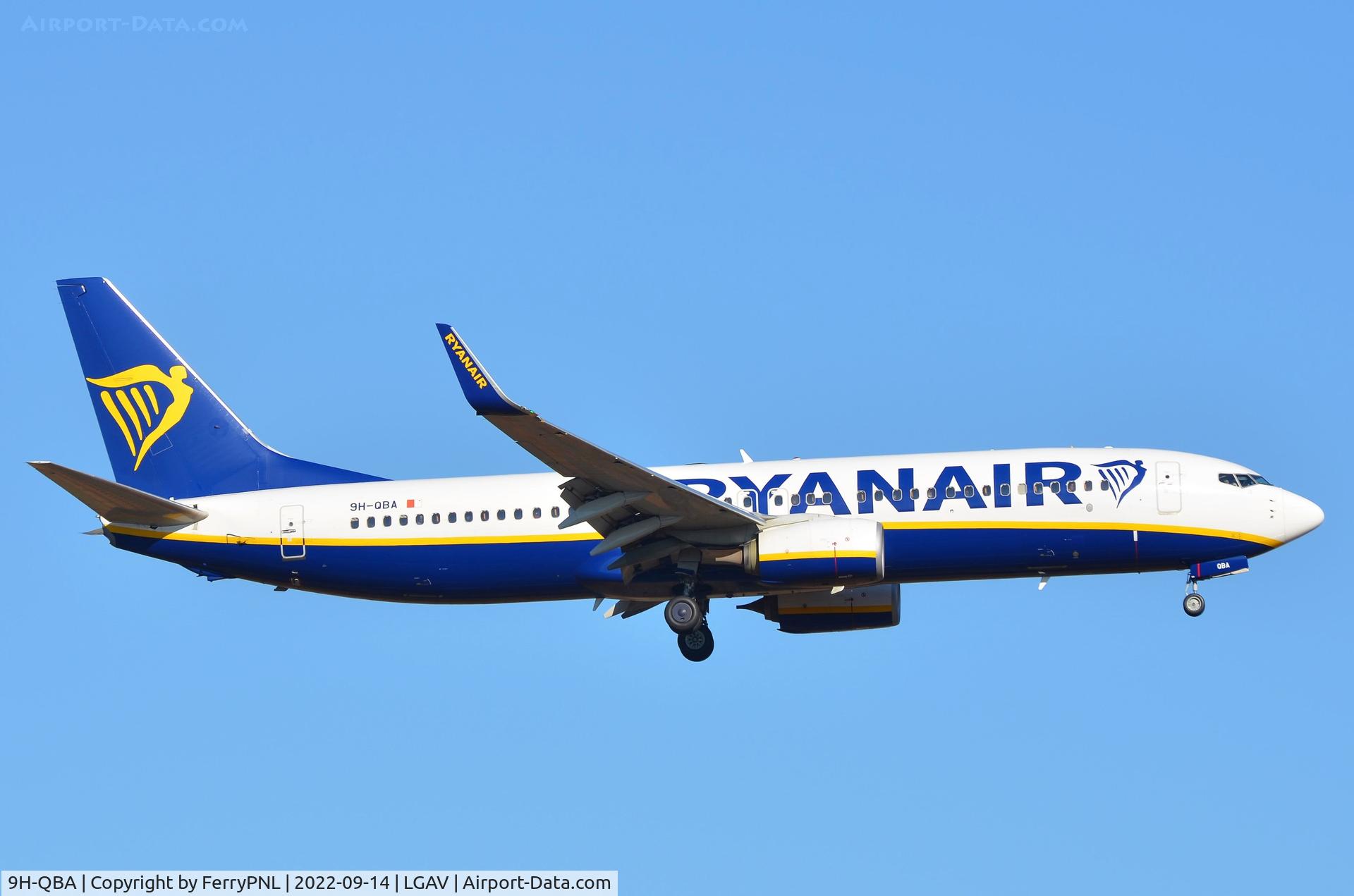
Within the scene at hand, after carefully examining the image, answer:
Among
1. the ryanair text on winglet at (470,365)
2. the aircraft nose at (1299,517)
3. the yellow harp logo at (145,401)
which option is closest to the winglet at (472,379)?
the ryanair text on winglet at (470,365)

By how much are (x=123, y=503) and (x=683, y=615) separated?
42.5ft

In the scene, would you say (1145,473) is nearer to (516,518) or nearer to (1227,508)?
(1227,508)

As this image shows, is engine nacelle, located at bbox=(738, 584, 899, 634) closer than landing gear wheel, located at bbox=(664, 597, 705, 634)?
No

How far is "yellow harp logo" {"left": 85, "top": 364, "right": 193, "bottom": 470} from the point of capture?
4553 centimetres

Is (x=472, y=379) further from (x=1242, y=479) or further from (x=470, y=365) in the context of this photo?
(x=1242, y=479)

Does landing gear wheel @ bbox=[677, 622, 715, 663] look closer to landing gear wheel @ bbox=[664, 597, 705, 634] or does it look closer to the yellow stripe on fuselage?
landing gear wheel @ bbox=[664, 597, 705, 634]

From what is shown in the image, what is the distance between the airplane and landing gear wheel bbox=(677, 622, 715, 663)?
5 centimetres

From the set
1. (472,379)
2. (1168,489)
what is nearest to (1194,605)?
(1168,489)

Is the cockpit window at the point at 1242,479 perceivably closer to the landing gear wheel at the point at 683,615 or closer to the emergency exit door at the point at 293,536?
the landing gear wheel at the point at 683,615

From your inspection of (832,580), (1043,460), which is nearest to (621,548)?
(832,580)

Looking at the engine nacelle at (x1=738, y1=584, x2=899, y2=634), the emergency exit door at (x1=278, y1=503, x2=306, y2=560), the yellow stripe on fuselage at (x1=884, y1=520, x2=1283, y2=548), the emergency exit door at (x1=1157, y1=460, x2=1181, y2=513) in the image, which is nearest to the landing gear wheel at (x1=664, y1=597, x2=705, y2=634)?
the engine nacelle at (x1=738, y1=584, x2=899, y2=634)

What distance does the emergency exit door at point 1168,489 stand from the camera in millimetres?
40531

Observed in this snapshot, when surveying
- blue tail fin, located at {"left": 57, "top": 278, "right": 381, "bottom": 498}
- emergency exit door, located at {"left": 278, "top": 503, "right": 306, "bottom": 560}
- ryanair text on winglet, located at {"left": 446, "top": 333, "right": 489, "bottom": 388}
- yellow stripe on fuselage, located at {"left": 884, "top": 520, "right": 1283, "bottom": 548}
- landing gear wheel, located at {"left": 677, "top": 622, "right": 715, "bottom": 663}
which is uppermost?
blue tail fin, located at {"left": 57, "top": 278, "right": 381, "bottom": 498}

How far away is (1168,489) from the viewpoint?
40.7 metres
